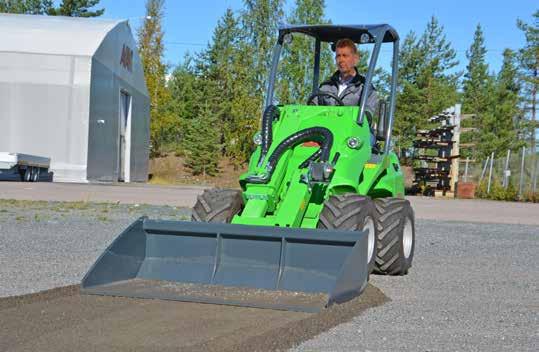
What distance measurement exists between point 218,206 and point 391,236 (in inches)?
69.9

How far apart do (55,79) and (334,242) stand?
28738mm

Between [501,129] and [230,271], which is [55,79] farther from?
[501,129]

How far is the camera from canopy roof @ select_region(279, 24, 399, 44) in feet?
29.5

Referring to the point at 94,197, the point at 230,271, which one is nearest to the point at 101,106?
the point at 94,197

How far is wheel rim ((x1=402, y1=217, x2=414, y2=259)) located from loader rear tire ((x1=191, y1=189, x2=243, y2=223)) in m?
2.09

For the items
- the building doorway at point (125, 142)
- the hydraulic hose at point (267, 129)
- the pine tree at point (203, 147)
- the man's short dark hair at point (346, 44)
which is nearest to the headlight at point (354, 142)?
the hydraulic hose at point (267, 129)

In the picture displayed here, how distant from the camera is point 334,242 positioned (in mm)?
6824

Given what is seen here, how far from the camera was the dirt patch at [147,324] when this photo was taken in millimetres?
5035

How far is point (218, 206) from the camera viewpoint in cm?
771

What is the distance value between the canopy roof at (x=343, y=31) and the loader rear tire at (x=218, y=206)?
233 cm

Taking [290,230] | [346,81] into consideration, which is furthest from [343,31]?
[290,230]

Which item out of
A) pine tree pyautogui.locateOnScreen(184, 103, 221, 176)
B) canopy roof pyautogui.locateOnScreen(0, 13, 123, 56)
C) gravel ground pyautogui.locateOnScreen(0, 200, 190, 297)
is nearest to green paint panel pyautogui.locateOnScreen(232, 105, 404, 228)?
gravel ground pyautogui.locateOnScreen(0, 200, 190, 297)

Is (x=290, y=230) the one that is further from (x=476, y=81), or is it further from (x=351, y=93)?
(x=476, y=81)

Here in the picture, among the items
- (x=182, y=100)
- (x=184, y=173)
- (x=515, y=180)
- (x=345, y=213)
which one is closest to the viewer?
(x=345, y=213)
